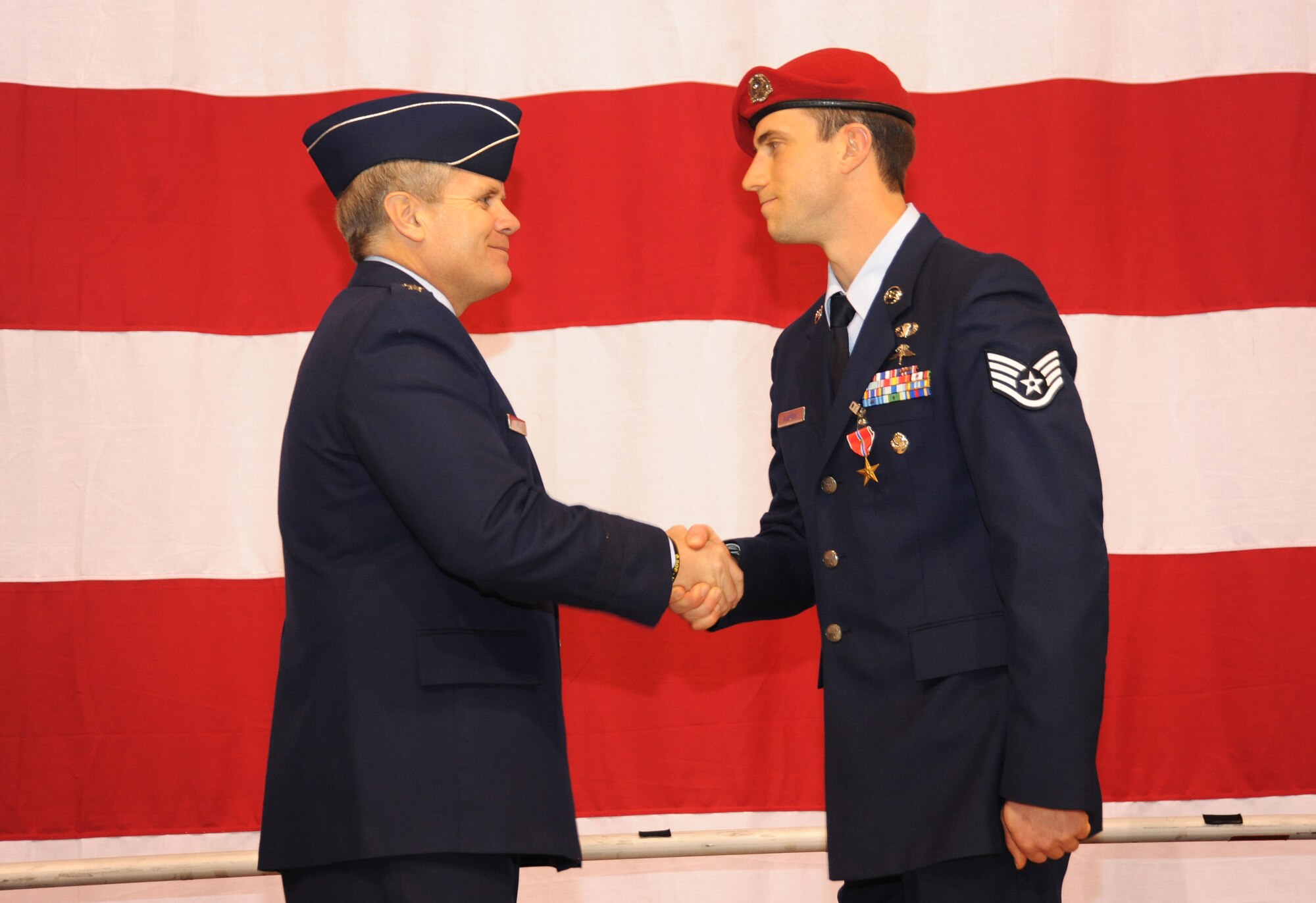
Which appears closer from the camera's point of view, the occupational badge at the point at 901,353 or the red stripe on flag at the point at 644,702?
the occupational badge at the point at 901,353

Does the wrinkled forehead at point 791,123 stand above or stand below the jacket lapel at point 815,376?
above

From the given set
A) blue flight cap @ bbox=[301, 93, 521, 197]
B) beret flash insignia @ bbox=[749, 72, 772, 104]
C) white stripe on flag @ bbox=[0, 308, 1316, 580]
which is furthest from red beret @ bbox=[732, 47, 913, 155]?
white stripe on flag @ bbox=[0, 308, 1316, 580]

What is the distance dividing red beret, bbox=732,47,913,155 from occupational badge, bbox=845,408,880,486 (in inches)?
19.8

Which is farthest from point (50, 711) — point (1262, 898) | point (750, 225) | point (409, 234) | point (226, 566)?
point (1262, 898)

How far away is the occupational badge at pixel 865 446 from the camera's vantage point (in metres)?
1.46

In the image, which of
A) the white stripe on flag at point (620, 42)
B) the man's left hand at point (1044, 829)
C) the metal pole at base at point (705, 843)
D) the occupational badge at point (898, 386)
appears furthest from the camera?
the white stripe on flag at point (620, 42)

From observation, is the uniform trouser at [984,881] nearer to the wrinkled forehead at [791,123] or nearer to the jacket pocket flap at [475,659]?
the jacket pocket flap at [475,659]

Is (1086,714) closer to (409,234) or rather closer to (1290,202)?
(409,234)

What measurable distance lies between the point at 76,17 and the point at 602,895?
214 centimetres

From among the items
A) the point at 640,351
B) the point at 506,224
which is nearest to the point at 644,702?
the point at 640,351

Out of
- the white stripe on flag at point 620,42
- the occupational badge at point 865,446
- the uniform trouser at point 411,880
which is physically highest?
the white stripe on flag at point 620,42

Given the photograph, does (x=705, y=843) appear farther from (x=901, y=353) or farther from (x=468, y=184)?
(x=468, y=184)

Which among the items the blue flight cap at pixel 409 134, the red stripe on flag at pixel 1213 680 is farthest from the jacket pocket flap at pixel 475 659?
the red stripe on flag at pixel 1213 680

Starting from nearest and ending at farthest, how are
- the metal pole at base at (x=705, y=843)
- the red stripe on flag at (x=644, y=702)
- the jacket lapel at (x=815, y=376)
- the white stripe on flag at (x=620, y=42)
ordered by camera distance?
the jacket lapel at (x=815, y=376) → the metal pole at base at (x=705, y=843) → the red stripe on flag at (x=644, y=702) → the white stripe on flag at (x=620, y=42)
